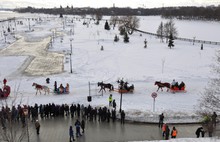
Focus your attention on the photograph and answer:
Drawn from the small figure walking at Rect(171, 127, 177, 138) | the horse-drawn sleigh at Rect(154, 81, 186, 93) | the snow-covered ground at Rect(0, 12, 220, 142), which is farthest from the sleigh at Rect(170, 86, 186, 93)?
the small figure walking at Rect(171, 127, 177, 138)

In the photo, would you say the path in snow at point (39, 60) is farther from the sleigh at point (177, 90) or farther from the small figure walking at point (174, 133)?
the small figure walking at point (174, 133)

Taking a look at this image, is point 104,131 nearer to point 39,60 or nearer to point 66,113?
point 66,113

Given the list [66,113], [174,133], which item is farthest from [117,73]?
[174,133]

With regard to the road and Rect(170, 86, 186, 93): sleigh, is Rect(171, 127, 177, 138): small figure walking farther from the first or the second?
Rect(170, 86, 186, 93): sleigh

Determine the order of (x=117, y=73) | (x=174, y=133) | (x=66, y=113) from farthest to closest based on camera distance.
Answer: (x=117, y=73)
(x=66, y=113)
(x=174, y=133)

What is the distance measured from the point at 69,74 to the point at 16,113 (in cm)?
1375

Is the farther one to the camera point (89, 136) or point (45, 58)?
point (45, 58)

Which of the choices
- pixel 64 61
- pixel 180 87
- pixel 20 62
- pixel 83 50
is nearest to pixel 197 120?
pixel 180 87

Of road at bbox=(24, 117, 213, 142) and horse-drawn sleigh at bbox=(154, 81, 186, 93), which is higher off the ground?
horse-drawn sleigh at bbox=(154, 81, 186, 93)

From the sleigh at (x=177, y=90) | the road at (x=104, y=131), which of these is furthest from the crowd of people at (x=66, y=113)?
the sleigh at (x=177, y=90)

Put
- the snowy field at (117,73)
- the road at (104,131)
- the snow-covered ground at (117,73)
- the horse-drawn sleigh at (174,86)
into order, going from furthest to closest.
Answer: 1. the horse-drawn sleigh at (174,86)
2. the snowy field at (117,73)
3. the snow-covered ground at (117,73)
4. the road at (104,131)

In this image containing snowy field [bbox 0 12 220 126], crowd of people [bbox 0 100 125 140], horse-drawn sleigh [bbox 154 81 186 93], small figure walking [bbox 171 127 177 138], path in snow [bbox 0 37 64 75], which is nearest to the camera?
small figure walking [bbox 171 127 177 138]

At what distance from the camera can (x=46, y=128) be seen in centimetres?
1761

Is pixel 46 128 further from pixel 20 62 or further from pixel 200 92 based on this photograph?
pixel 20 62
